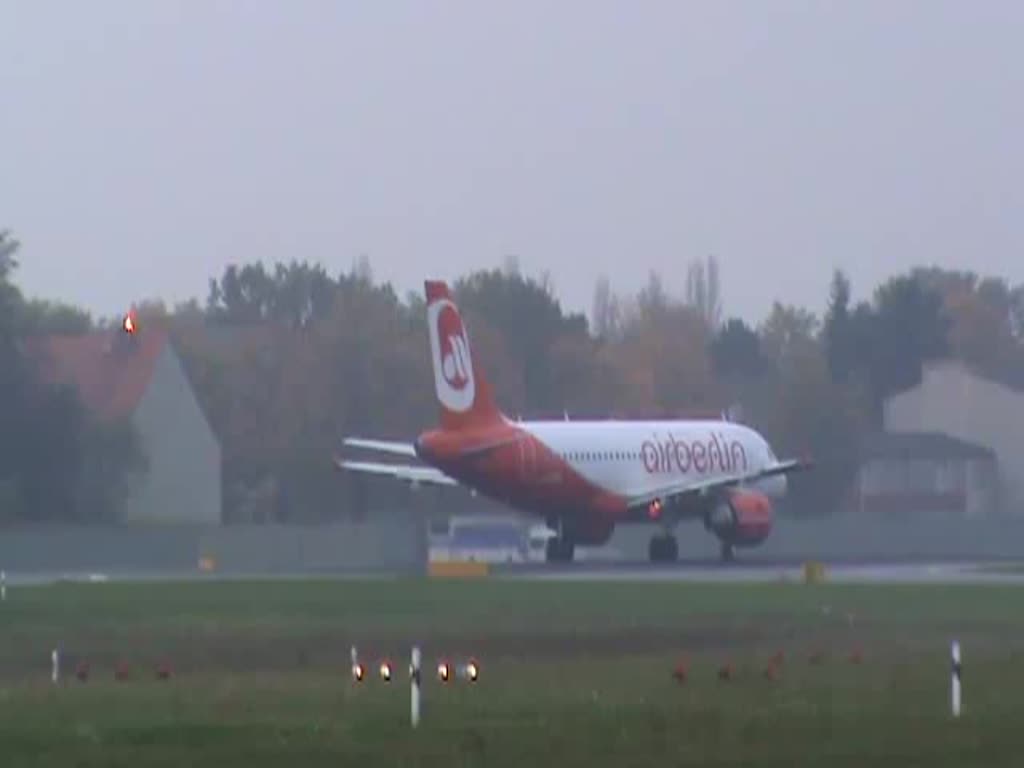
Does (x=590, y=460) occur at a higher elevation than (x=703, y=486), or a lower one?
higher

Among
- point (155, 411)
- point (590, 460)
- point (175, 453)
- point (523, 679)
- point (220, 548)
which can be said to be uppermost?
point (155, 411)

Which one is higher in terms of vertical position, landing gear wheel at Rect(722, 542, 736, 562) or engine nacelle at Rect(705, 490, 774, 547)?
engine nacelle at Rect(705, 490, 774, 547)

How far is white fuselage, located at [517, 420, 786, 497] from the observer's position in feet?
256

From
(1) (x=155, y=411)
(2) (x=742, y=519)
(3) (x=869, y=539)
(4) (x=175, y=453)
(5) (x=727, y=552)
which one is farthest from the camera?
(1) (x=155, y=411)

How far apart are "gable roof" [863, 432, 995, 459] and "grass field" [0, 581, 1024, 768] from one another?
6584cm

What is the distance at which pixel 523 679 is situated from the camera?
3002cm

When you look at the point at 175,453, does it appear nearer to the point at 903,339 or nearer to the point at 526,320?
the point at 526,320

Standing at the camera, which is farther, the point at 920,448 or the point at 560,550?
the point at 920,448

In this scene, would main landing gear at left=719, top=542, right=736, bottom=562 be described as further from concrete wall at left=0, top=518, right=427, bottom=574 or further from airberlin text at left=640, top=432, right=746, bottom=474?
concrete wall at left=0, top=518, right=427, bottom=574

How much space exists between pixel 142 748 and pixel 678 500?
5780 cm

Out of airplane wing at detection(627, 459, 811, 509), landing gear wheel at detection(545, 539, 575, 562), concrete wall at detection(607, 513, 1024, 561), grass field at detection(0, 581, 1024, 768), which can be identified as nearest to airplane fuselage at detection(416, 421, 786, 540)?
airplane wing at detection(627, 459, 811, 509)

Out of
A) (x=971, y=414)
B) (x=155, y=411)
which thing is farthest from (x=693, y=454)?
(x=971, y=414)

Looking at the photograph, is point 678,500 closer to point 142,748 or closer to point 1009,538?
point 1009,538

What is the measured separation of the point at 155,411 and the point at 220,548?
62.2 feet
